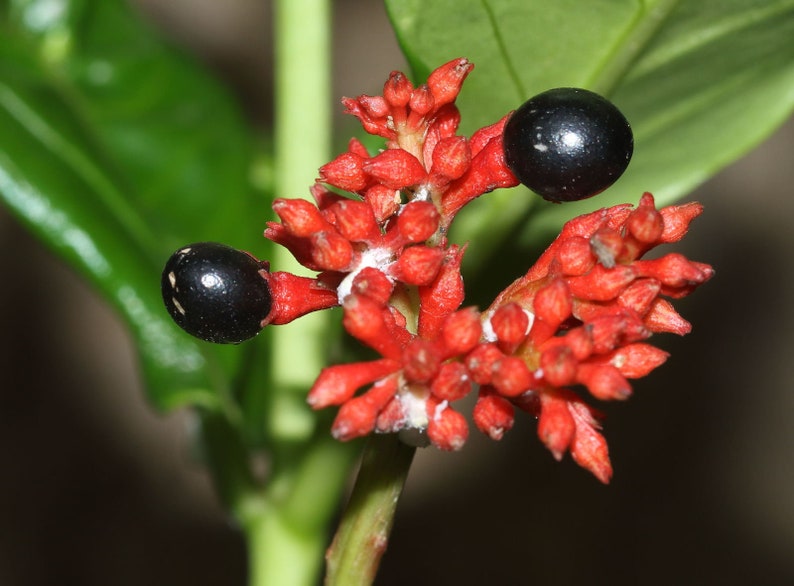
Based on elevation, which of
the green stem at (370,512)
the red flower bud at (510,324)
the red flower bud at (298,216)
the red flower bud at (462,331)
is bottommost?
the green stem at (370,512)

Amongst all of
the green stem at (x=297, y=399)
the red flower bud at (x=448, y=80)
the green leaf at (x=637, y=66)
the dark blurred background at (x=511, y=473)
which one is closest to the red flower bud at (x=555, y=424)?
the red flower bud at (x=448, y=80)

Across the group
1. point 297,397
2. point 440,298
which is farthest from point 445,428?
point 297,397

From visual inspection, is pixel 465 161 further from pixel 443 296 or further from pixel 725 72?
pixel 725 72

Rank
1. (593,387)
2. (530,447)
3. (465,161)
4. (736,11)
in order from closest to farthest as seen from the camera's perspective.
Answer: (593,387) → (465,161) → (736,11) → (530,447)

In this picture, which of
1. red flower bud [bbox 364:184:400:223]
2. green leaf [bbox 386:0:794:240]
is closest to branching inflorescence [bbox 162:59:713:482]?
red flower bud [bbox 364:184:400:223]

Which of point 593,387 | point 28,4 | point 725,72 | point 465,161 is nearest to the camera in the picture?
point 593,387

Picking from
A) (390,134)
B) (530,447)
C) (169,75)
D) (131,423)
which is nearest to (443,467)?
(530,447)

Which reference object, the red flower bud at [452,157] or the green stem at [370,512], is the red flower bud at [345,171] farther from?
the green stem at [370,512]
